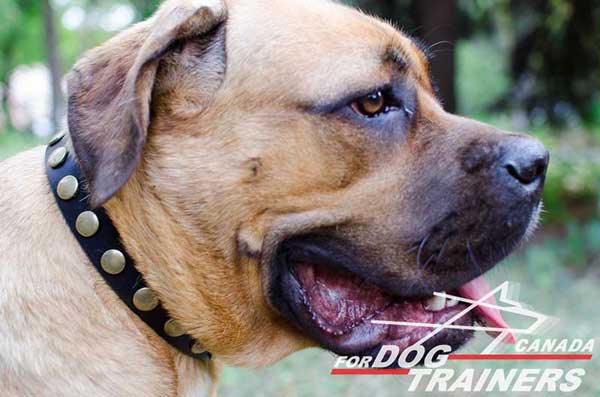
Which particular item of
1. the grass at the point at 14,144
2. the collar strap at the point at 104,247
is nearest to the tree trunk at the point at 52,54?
the grass at the point at 14,144

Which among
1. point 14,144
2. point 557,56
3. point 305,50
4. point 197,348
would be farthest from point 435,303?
point 14,144

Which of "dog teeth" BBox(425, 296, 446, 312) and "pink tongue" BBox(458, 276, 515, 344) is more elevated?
"dog teeth" BBox(425, 296, 446, 312)

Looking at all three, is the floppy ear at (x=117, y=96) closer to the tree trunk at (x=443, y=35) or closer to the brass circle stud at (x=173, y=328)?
the brass circle stud at (x=173, y=328)

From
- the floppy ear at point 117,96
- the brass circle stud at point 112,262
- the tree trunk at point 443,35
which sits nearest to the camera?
the floppy ear at point 117,96

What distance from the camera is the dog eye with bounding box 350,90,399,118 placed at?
2561 millimetres

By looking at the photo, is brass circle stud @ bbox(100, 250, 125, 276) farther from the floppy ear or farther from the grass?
the grass

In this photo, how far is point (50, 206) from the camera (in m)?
2.49

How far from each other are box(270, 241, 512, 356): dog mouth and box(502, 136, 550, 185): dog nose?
1.46 feet

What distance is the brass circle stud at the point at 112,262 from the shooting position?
95.0 inches

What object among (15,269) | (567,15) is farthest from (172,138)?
(567,15)

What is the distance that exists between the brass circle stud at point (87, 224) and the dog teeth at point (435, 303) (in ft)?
3.85

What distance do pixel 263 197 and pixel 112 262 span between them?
525 millimetres

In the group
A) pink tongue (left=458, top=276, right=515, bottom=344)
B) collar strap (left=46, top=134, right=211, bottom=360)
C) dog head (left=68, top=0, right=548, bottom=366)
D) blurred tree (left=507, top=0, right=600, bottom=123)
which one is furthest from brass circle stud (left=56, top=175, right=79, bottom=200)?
blurred tree (left=507, top=0, right=600, bottom=123)

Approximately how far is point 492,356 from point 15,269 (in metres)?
3.11
